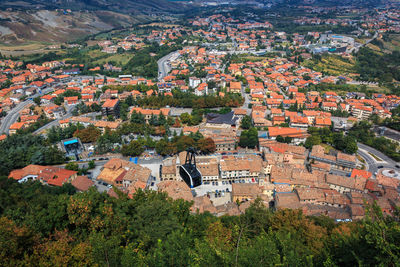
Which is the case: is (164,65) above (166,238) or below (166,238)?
below

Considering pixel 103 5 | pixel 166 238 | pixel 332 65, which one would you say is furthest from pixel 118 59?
pixel 103 5

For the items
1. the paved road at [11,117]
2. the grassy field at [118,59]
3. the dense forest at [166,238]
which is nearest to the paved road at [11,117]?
the paved road at [11,117]

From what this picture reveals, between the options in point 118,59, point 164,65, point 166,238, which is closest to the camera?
point 166,238

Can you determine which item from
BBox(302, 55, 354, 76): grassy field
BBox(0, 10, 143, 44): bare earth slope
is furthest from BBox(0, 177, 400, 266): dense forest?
BBox(0, 10, 143, 44): bare earth slope

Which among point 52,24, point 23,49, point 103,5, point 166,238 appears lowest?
point 23,49

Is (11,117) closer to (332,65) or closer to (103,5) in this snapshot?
(332,65)

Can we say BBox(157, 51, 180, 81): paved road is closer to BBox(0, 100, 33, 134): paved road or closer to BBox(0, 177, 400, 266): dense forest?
BBox(0, 100, 33, 134): paved road

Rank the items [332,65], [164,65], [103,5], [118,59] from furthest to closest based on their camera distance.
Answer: [103,5]
[118,59]
[332,65]
[164,65]
